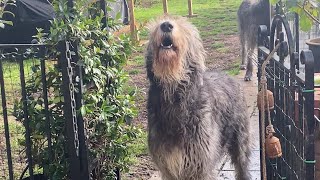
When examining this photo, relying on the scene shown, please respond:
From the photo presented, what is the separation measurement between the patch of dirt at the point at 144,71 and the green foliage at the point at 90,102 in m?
0.96

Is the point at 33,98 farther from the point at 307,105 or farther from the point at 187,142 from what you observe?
the point at 307,105

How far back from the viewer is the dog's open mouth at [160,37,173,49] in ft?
13.7

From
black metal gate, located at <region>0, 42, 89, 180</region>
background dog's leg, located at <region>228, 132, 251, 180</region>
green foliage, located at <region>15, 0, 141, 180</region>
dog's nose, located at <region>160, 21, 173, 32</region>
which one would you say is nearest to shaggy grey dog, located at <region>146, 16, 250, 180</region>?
dog's nose, located at <region>160, 21, 173, 32</region>

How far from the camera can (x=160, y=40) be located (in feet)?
13.6

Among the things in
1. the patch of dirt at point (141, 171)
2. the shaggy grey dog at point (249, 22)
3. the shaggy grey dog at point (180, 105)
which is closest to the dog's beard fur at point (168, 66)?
the shaggy grey dog at point (180, 105)

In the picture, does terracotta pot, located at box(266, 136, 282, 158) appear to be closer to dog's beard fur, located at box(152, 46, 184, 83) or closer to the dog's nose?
dog's beard fur, located at box(152, 46, 184, 83)

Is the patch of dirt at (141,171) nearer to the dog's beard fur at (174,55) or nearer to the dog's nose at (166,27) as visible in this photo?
the dog's beard fur at (174,55)

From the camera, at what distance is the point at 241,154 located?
214 inches

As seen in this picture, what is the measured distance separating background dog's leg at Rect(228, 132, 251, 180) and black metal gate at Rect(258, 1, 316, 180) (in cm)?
46

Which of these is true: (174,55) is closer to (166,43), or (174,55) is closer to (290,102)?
(166,43)

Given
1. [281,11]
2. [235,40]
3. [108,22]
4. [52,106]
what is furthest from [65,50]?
[235,40]

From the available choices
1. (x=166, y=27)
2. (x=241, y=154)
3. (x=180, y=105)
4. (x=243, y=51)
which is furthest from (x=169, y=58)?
(x=243, y=51)

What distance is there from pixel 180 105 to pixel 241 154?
1.32m

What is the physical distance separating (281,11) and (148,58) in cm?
117
